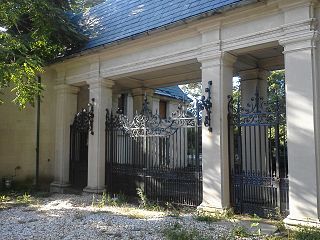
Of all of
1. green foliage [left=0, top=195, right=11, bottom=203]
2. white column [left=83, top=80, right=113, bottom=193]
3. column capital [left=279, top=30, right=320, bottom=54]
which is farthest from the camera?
white column [left=83, top=80, right=113, bottom=193]

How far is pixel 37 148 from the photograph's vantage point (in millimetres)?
12047

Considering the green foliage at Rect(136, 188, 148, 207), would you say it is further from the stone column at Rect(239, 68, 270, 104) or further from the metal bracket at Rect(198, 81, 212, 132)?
the stone column at Rect(239, 68, 270, 104)

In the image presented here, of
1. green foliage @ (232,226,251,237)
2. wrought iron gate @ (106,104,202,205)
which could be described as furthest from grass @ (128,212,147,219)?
green foliage @ (232,226,251,237)

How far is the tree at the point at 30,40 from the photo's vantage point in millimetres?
9242

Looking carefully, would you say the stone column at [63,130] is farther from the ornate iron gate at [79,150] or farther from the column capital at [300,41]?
the column capital at [300,41]

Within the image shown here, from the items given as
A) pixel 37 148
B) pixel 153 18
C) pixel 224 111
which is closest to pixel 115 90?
pixel 37 148

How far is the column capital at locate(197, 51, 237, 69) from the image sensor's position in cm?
791

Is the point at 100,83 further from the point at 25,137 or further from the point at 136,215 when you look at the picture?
the point at 136,215

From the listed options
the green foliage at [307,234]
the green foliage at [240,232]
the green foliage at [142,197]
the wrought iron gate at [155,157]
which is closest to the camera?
the green foliage at [307,234]

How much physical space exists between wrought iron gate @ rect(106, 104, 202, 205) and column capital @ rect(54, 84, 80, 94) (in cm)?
206

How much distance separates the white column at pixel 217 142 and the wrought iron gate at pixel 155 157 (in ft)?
1.55

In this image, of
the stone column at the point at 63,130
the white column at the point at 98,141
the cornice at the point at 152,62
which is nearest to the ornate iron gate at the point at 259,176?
the cornice at the point at 152,62

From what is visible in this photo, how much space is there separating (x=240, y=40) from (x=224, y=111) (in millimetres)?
1617

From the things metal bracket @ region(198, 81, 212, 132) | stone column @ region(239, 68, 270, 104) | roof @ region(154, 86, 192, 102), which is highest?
roof @ region(154, 86, 192, 102)
